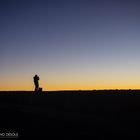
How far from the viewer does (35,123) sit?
13.6 meters

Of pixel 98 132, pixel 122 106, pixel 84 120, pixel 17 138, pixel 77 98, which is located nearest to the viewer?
pixel 17 138

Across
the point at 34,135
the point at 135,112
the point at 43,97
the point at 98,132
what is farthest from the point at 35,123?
the point at 43,97

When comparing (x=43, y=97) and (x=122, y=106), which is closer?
(x=122, y=106)

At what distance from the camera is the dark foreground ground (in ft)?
37.7

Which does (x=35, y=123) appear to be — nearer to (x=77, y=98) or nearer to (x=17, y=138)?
(x=17, y=138)

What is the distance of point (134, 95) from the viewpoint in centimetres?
2259

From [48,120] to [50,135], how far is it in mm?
3221

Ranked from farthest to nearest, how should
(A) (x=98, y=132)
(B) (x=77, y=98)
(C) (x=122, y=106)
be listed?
(B) (x=77, y=98) < (C) (x=122, y=106) < (A) (x=98, y=132)

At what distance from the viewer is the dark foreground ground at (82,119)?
11478 millimetres

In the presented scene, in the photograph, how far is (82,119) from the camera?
14906 millimetres

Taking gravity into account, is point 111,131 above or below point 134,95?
below

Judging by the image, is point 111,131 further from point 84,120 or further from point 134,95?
point 134,95

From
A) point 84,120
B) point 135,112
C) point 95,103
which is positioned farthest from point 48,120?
point 95,103

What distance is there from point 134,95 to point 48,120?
10.5 meters
